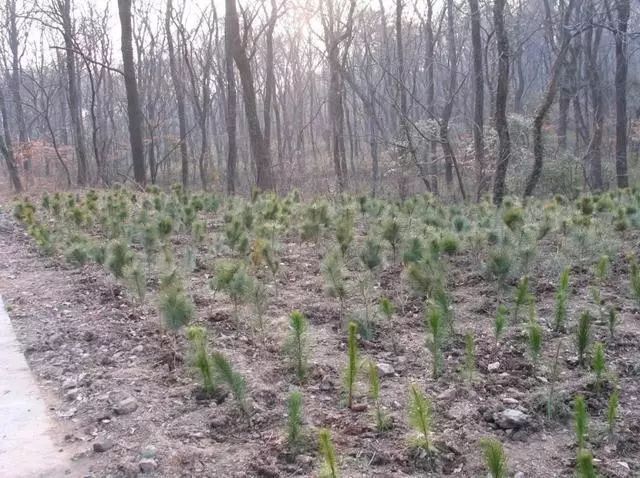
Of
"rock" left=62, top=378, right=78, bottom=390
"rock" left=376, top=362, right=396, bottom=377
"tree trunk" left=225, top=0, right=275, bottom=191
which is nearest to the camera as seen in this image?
"rock" left=376, top=362, right=396, bottom=377

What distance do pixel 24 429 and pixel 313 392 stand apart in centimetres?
142

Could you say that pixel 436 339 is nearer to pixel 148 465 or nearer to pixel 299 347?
pixel 299 347

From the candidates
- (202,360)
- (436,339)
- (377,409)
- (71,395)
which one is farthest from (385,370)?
(71,395)

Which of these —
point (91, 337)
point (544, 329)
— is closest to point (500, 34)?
point (544, 329)

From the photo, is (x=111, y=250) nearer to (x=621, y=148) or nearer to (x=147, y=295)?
(x=147, y=295)

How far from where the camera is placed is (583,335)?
10.7 ft

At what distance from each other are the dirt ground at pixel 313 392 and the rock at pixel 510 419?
0.05 ft

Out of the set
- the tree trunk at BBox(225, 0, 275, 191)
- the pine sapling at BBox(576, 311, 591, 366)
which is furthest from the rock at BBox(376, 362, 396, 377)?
the tree trunk at BBox(225, 0, 275, 191)

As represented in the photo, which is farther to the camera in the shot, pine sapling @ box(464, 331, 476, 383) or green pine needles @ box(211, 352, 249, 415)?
pine sapling @ box(464, 331, 476, 383)

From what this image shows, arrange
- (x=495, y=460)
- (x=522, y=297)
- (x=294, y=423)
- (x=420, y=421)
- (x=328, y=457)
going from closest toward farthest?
Answer: (x=495, y=460) → (x=328, y=457) → (x=420, y=421) → (x=294, y=423) → (x=522, y=297)

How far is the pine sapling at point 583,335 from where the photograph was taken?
320cm

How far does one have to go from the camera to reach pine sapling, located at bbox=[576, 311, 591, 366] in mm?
3195

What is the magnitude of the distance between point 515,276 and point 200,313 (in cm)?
242

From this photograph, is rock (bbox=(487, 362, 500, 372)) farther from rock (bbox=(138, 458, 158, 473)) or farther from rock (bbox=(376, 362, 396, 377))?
rock (bbox=(138, 458, 158, 473))
